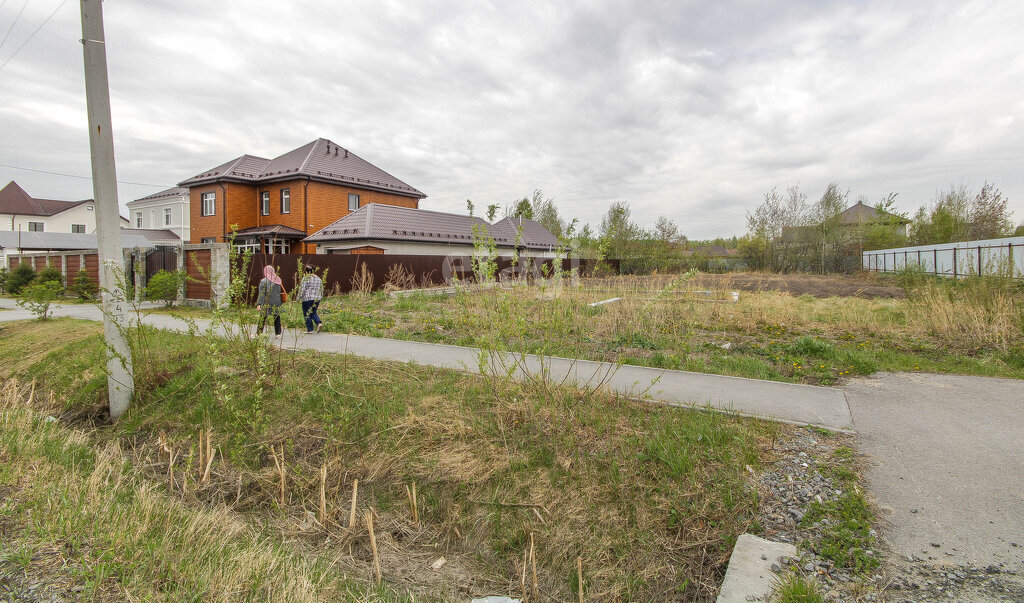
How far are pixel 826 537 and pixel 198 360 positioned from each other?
25.5 ft

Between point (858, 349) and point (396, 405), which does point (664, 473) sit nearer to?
point (396, 405)

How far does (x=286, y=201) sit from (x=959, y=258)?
37674mm

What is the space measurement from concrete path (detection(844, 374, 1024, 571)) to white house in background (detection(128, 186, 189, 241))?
47309 millimetres

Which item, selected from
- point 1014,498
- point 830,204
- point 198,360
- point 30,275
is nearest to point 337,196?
point 30,275

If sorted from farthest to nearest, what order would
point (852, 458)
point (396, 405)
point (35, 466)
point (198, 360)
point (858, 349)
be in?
1. point (858, 349)
2. point (198, 360)
3. point (396, 405)
4. point (35, 466)
5. point (852, 458)

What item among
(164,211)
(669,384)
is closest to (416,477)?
(669,384)

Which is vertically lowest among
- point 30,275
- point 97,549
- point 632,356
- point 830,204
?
point 97,549

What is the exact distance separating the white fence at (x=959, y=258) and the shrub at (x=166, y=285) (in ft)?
61.6

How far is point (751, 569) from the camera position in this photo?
263 centimetres

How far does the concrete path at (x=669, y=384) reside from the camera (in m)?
4.74

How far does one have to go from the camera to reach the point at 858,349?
7449mm

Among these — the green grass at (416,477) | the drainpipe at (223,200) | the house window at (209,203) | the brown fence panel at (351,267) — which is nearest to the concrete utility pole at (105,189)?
the green grass at (416,477)

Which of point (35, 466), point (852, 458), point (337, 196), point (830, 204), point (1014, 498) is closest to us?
point (1014, 498)

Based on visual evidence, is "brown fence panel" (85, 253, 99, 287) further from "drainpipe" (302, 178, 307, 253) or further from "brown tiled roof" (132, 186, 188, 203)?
"brown tiled roof" (132, 186, 188, 203)
